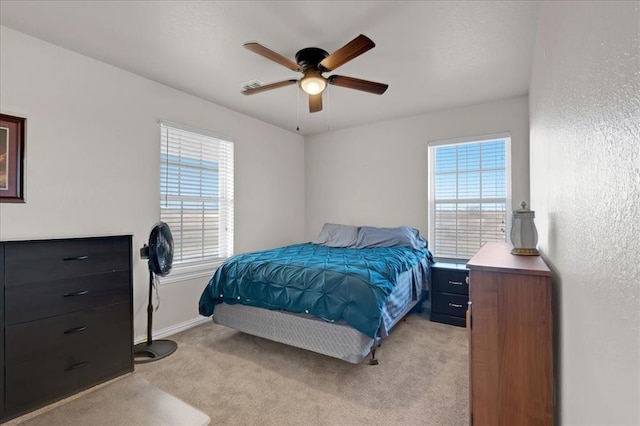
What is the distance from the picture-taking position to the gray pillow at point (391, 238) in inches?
150

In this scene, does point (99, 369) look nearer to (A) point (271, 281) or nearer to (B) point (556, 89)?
(A) point (271, 281)

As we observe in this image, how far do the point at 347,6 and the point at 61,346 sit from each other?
117 inches

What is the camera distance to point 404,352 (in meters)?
2.66

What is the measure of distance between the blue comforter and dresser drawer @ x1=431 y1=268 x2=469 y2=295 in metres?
0.41

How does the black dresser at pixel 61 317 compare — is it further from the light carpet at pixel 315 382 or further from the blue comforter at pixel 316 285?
the blue comforter at pixel 316 285

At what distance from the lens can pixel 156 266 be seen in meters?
2.67

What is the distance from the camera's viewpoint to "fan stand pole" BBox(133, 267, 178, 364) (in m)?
2.61

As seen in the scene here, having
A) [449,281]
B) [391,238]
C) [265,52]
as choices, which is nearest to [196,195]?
[265,52]

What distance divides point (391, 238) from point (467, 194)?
1.15 m

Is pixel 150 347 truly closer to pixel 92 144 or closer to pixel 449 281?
pixel 92 144

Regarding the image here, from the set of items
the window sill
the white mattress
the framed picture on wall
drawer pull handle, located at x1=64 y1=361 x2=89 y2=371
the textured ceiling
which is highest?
the textured ceiling

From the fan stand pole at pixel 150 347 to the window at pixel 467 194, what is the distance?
331 cm

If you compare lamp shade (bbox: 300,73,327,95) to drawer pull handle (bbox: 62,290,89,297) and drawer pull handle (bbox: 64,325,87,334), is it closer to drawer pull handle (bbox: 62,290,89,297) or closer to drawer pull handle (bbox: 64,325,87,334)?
drawer pull handle (bbox: 62,290,89,297)

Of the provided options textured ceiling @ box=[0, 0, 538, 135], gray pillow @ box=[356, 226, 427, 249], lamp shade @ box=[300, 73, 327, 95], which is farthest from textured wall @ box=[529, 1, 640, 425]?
gray pillow @ box=[356, 226, 427, 249]
